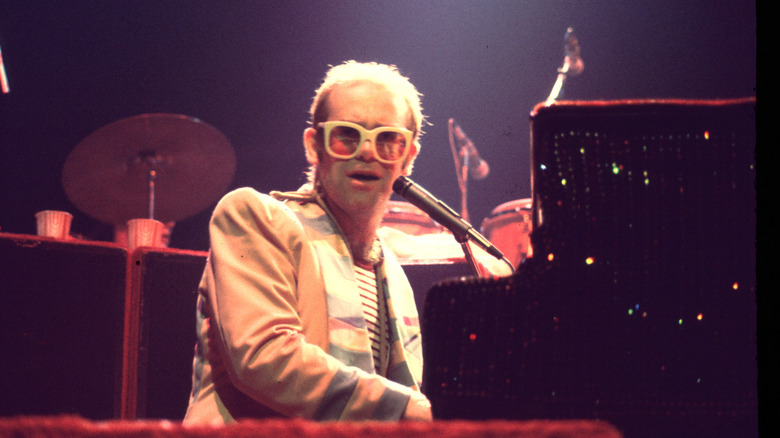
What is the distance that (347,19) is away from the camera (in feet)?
20.4

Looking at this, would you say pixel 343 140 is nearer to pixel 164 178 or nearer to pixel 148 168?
pixel 148 168

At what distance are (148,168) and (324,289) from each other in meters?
3.35

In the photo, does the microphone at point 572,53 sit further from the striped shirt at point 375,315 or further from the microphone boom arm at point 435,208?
the striped shirt at point 375,315

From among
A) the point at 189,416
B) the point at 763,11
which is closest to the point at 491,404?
the point at 763,11

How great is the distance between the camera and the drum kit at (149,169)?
4707mm

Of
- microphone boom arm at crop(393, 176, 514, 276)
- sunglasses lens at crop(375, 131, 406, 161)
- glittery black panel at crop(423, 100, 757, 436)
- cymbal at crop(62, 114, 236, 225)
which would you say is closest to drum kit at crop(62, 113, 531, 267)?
cymbal at crop(62, 114, 236, 225)

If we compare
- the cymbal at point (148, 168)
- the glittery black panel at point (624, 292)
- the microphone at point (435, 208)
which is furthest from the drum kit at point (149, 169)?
the glittery black panel at point (624, 292)

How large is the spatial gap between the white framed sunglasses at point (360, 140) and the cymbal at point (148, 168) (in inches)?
110

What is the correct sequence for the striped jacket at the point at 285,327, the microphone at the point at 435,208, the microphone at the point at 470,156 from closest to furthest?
1. the striped jacket at the point at 285,327
2. the microphone at the point at 435,208
3. the microphone at the point at 470,156

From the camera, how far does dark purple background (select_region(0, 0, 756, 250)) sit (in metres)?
5.46

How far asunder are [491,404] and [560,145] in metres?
0.47

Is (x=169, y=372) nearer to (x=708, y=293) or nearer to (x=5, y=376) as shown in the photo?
(x=5, y=376)

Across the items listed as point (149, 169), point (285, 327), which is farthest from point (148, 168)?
point (285, 327)

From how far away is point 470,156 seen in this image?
5.71 meters
